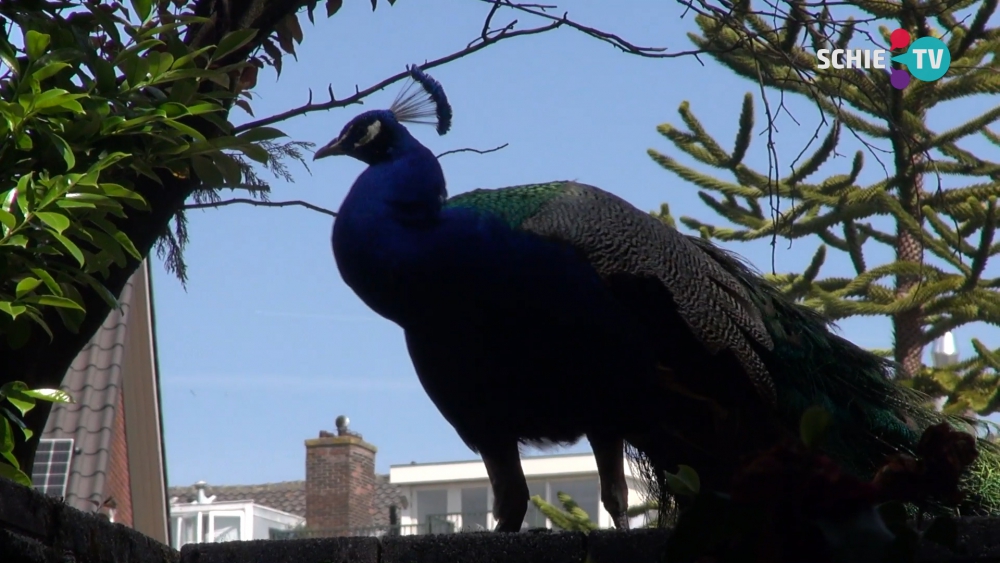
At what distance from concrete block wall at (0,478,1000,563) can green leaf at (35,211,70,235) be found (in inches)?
23.1

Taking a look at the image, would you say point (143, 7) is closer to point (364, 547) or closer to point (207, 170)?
point (207, 170)

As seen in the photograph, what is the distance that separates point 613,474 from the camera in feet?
12.3

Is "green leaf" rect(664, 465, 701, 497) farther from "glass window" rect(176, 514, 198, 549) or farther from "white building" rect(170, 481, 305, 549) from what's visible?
"glass window" rect(176, 514, 198, 549)

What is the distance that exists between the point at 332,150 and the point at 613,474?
1335mm

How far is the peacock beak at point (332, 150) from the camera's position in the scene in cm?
390

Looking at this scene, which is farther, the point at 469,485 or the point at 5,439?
the point at 469,485

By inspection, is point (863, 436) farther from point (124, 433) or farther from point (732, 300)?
point (124, 433)

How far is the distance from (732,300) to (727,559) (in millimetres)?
2944

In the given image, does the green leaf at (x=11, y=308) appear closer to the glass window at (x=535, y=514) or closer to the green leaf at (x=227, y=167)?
the green leaf at (x=227, y=167)

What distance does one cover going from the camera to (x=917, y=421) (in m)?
4.34

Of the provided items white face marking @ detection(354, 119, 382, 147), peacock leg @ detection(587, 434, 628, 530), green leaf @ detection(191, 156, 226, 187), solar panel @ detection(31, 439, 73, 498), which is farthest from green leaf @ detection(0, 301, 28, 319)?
solar panel @ detection(31, 439, 73, 498)

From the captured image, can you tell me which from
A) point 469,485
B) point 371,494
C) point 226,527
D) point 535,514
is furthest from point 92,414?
point 226,527

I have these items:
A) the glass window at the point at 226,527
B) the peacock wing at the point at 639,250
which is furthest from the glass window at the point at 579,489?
the peacock wing at the point at 639,250

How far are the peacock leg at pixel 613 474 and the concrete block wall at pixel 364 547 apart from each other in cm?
147
